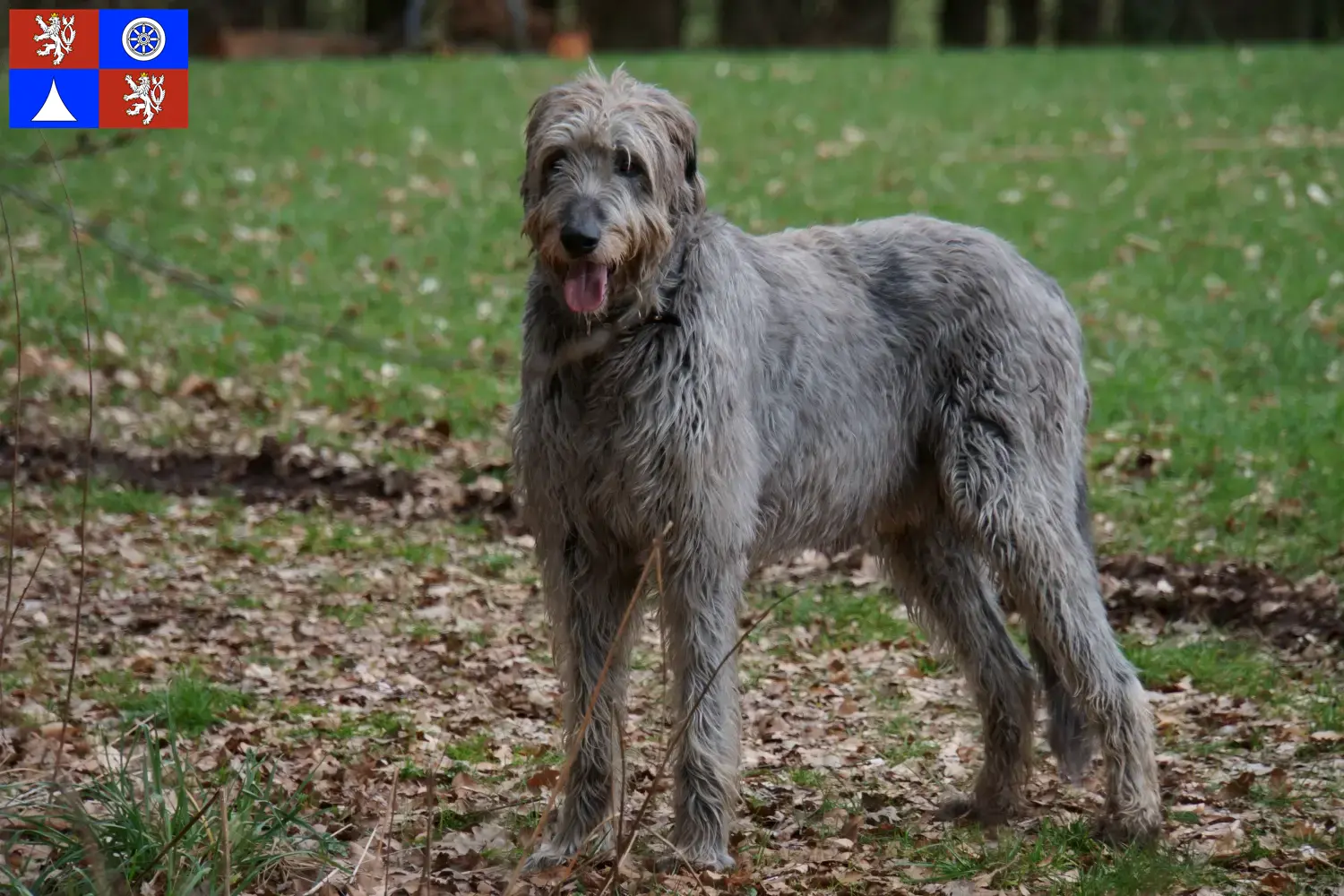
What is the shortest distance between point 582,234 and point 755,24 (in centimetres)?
2579

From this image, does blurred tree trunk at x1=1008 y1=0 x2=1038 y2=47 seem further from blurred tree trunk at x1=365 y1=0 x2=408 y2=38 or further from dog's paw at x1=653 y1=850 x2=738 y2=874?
dog's paw at x1=653 y1=850 x2=738 y2=874

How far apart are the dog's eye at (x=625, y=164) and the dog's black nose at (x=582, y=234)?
0.23m

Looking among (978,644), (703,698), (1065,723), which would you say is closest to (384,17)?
(978,644)

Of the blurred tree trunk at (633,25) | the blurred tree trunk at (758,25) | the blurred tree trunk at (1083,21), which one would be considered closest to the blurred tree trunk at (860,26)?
the blurred tree trunk at (758,25)

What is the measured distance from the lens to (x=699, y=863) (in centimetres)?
480

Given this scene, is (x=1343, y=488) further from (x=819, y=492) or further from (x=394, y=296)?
(x=394, y=296)

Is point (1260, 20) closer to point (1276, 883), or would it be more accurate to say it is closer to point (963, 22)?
point (963, 22)

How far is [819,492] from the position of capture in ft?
16.9

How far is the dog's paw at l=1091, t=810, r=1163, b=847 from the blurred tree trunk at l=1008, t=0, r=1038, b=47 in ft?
88.6

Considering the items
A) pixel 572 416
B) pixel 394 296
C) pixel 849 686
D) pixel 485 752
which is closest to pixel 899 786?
pixel 849 686

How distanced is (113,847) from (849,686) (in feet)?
11.3

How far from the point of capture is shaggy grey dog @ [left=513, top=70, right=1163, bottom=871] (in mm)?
4660

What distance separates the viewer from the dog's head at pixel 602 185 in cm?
445

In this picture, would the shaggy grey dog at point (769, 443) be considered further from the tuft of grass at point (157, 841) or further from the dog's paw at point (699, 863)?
the tuft of grass at point (157, 841)
